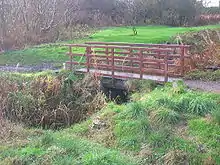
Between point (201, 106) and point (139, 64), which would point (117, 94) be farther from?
point (201, 106)

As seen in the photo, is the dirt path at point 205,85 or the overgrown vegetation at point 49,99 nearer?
the dirt path at point 205,85

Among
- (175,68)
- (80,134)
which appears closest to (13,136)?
(80,134)

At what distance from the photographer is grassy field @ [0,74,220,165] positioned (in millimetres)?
9344

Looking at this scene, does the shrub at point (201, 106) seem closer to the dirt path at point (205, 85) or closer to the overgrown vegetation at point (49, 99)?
the dirt path at point (205, 85)

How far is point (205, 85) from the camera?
13.4m

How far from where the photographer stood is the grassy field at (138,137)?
934 cm

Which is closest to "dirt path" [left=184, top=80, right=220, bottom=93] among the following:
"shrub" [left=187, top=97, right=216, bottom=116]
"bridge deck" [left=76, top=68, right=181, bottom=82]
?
"bridge deck" [left=76, top=68, right=181, bottom=82]

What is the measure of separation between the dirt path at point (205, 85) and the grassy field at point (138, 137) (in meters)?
0.69

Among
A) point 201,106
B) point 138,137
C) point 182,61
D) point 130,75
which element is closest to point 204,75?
point 182,61

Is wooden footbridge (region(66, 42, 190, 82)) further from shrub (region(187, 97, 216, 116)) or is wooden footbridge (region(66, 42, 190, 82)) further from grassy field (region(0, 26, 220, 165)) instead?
shrub (region(187, 97, 216, 116))

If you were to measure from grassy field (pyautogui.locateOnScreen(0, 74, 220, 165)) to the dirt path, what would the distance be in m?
0.69

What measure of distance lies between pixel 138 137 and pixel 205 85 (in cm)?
412

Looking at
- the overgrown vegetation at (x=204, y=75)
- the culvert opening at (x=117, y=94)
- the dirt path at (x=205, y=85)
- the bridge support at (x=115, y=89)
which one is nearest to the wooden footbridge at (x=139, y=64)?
the bridge support at (x=115, y=89)

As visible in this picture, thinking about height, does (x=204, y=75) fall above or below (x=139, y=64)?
below
